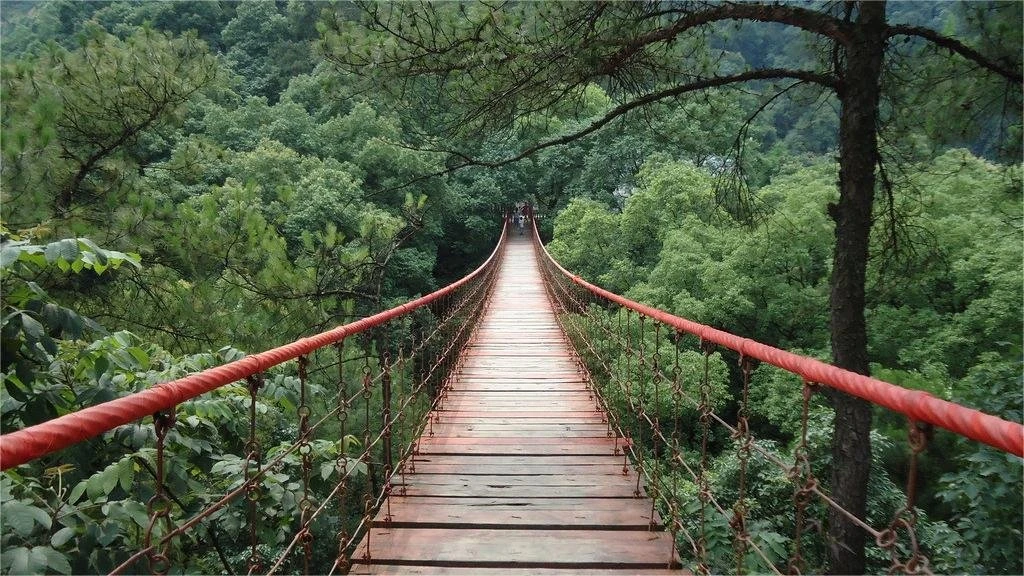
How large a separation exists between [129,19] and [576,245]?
19951 mm

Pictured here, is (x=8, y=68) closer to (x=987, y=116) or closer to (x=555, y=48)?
(x=555, y=48)

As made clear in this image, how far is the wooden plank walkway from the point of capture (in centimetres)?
188

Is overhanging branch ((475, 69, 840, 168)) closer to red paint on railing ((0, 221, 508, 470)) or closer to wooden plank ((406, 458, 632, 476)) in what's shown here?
wooden plank ((406, 458, 632, 476))

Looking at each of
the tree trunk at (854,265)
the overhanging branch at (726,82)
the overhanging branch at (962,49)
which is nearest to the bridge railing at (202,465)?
the overhanging branch at (726,82)

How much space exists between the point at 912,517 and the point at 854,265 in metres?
2.84

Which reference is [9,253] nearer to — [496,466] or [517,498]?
[517,498]

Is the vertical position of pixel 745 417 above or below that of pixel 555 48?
below

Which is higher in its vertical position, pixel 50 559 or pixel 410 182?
pixel 410 182

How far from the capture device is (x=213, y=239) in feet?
16.5

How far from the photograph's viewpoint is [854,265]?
317cm

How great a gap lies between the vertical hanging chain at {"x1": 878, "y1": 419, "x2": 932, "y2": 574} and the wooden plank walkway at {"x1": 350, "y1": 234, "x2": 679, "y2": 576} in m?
1.14

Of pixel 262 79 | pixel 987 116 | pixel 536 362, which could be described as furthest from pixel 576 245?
pixel 262 79

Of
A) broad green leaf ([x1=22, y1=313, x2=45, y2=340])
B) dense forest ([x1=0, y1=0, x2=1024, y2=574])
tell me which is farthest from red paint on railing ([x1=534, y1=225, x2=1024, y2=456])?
broad green leaf ([x1=22, y1=313, x2=45, y2=340])

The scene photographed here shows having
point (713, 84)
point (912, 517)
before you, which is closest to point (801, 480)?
point (912, 517)
